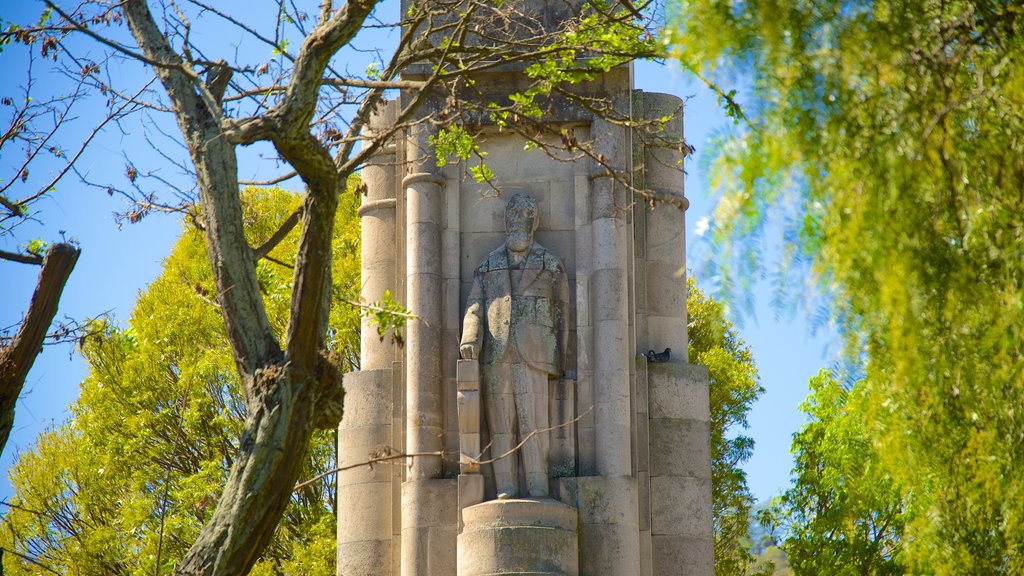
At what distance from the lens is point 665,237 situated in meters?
16.2

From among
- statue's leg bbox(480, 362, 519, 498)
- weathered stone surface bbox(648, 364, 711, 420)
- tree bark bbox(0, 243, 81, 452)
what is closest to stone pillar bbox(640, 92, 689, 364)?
weathered stone surface bbox(648, 364, 711, 420)

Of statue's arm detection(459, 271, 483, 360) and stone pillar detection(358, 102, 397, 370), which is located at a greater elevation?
stone pillar detection(358, 102, 397, 370)

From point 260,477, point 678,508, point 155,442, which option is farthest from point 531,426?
point 155,442

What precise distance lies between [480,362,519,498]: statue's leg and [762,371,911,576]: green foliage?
879 cm

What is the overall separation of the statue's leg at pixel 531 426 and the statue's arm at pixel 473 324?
42 centimetres

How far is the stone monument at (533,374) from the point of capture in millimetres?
14789

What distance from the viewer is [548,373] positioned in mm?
15078

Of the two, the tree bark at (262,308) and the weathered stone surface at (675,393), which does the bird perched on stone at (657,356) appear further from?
the tree bark at (262,308)

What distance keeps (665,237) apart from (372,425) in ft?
11.4

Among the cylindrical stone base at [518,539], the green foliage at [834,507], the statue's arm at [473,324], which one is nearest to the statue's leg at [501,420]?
the statue's arm at [473,324]

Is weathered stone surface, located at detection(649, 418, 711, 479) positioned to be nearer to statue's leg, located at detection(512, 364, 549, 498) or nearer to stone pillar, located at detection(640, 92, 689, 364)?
stone pillar, located at detection(640, 92, 689, 364)

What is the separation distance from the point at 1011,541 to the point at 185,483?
60.6 ft

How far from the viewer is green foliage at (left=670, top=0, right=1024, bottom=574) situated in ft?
26.1

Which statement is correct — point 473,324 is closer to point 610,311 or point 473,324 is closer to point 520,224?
point 520,224
